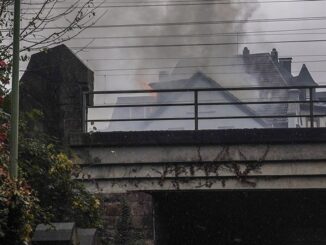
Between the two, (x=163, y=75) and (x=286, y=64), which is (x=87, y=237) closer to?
(x=163, y=75)

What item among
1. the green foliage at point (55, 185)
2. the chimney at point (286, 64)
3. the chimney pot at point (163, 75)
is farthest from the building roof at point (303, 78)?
the green foliage at point (55, 185)

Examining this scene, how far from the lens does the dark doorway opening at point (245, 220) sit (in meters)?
12.9

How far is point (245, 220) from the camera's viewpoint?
13602 millimetres

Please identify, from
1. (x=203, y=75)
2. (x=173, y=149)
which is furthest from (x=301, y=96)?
(x=173, y=149)

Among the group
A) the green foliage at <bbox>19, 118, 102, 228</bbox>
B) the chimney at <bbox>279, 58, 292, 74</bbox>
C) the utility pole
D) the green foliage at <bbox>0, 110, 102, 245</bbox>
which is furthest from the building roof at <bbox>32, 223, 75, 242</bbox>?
the chimney at <bbox>279, 58, 292, 74</bbox>

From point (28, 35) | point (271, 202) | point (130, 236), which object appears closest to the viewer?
point (28, 35)

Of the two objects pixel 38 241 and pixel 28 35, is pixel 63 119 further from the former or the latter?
pixel 38 241

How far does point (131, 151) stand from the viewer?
10500 millimetres

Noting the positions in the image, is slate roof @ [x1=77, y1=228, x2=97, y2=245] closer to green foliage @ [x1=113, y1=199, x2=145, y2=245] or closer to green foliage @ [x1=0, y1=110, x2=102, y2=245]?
green foliage @ [x1=0, y1=110, x2=102, y2=245]

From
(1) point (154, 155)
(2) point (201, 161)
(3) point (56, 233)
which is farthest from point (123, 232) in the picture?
(3) point (56, 233)

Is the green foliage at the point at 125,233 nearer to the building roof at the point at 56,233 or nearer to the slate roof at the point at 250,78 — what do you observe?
the building roof at the point at 56,233

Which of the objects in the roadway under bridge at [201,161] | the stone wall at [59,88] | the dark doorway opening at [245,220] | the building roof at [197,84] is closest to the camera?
the roadway under bridge at [201,161]

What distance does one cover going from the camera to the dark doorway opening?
12.9 m

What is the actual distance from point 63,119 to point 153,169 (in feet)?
5.29
